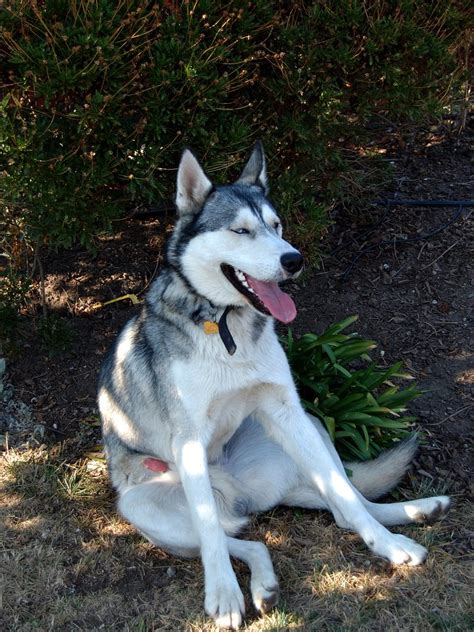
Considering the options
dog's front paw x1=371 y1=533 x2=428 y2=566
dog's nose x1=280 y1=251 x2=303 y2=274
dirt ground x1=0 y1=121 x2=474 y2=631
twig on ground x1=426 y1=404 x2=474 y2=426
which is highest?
dog's nose x1=280 y1=251 x2=303 y2=274

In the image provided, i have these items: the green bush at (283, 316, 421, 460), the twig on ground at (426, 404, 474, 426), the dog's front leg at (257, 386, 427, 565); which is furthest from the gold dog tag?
the twig on ground at (426, 404, 474, 426)

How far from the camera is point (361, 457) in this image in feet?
13.3

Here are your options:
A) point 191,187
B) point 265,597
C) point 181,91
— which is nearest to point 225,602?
point 265,597

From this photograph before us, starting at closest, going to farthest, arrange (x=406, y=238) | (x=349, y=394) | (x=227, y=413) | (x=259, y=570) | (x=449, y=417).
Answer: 1. (x=259, y=570)
2. (x=227, y=413)
3. (x=349, y=394)
4. (x=449, y=417)
5. (x=406, y=238)

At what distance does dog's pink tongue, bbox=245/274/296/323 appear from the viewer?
127 inches

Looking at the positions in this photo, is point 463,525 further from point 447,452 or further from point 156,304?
point 156,304

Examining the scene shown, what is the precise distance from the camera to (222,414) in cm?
349

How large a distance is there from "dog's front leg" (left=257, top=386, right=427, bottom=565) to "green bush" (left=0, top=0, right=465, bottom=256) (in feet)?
5.06

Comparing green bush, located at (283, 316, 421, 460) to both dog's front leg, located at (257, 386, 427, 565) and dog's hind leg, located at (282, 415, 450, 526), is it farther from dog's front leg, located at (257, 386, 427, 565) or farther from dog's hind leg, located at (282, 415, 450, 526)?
dog's front leg, located at (257, 386, 427, 565)

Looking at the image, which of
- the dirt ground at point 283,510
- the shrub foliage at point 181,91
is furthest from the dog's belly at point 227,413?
the shrub foliage at point 181,91

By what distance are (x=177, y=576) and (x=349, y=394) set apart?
1.49 meters

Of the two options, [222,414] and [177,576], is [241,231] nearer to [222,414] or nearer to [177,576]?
[222,414]

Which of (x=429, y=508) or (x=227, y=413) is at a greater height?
(x=227, y=413)

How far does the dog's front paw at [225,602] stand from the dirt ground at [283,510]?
97mm
